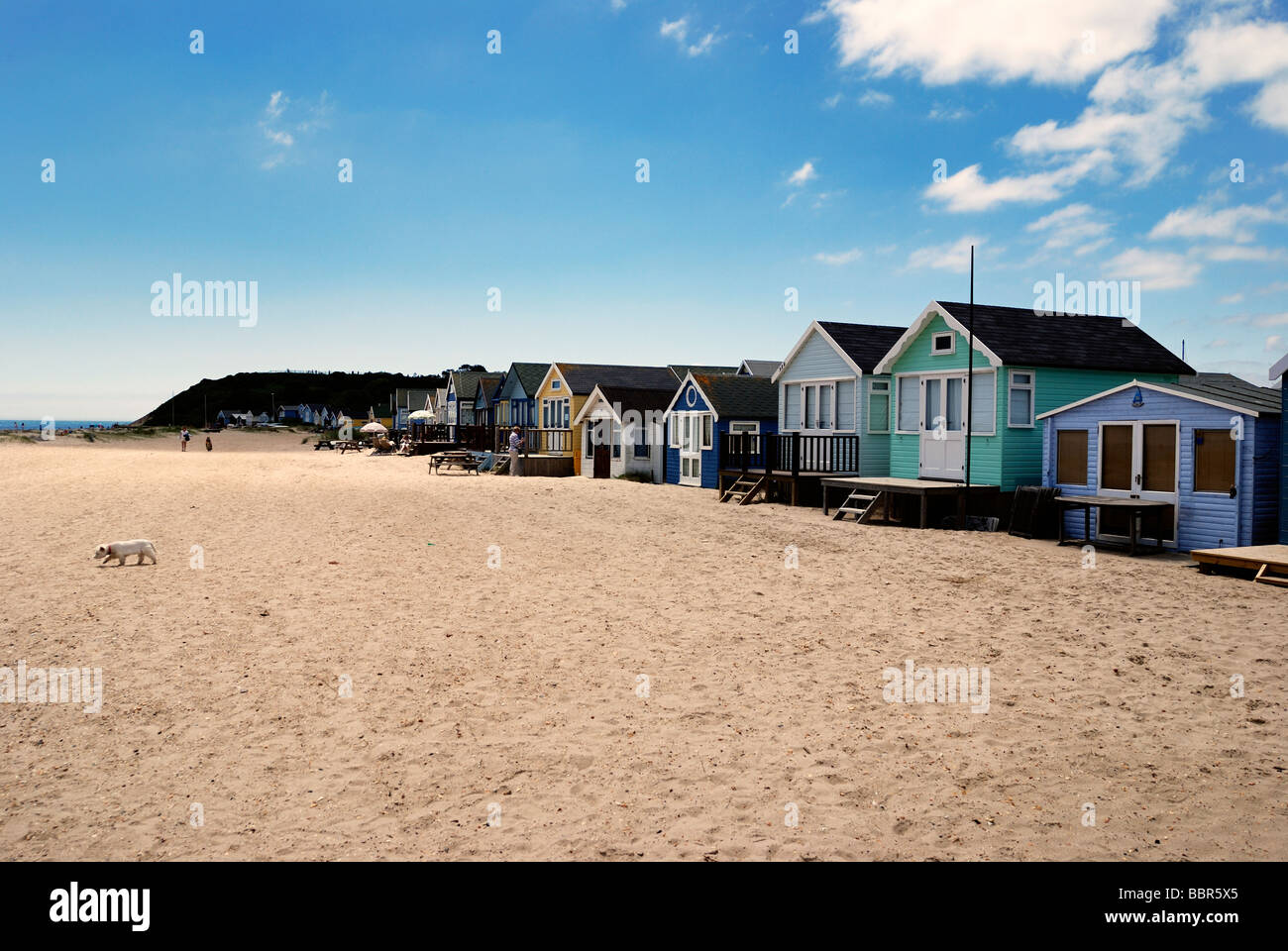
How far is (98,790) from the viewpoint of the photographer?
225 inches

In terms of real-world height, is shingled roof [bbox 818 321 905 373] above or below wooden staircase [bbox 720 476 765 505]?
above

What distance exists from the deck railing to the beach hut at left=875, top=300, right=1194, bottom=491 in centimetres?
162

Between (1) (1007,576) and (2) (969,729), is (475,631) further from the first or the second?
(1) (1007,576)

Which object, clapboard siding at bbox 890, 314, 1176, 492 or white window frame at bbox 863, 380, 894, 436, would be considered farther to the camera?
white window frame at bbox 863, 380, 894, 436

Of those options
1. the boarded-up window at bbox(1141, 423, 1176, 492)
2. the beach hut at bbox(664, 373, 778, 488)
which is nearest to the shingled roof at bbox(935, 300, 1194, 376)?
the boarded-up window at bbox(1141, 423, 1176, 492)

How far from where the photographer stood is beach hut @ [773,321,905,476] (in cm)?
2534

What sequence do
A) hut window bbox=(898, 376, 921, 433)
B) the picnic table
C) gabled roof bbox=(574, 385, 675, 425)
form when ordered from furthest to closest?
the picnic table < gabled roof bbox=(574, 385, 675, 425) < hut window bbox=(898, 376, 921, 433)

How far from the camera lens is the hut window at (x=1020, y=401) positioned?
821 inches

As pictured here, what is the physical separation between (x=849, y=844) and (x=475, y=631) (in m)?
5.93

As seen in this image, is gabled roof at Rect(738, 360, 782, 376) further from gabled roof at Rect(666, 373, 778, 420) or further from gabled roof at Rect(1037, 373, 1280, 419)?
gabled roof at Rect(1037, 373, 1280, 419)

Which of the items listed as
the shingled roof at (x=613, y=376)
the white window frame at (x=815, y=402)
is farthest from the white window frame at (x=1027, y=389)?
the shingled roof at (x=613, y=376)

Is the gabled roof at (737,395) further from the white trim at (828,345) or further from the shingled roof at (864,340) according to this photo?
the shingled roof at (864,340)

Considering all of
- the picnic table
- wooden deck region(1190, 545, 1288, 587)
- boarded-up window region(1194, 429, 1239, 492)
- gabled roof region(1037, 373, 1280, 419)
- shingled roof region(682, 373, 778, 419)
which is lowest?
wooden deck region(1190, 545, 1288, 587)
